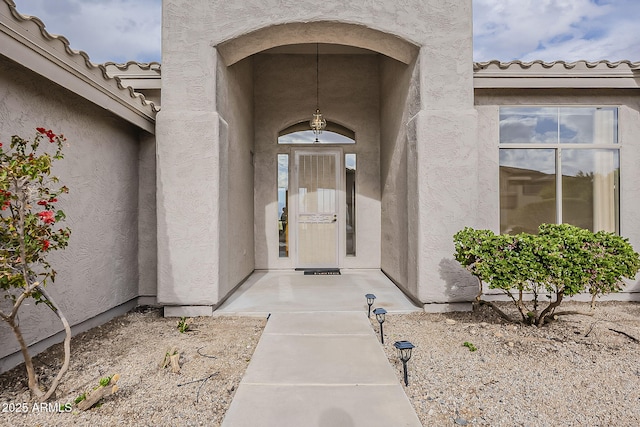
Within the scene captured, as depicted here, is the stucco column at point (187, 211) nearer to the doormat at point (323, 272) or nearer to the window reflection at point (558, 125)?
the doormat at point (323, 272)

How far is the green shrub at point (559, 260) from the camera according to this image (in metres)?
3.45

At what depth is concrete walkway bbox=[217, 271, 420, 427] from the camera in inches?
89.5

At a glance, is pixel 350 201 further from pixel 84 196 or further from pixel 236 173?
pixel 84 196

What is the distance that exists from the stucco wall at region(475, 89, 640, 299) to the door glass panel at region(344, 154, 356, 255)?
298cm

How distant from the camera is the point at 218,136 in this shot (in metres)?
4.50

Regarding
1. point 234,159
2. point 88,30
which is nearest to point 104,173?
point 234,159

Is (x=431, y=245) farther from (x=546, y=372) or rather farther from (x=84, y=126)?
(x=84, y=126)

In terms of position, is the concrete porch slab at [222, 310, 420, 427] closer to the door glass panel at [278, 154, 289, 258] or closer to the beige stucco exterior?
the beige stucco exterior

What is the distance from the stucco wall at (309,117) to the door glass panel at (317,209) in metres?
0.38

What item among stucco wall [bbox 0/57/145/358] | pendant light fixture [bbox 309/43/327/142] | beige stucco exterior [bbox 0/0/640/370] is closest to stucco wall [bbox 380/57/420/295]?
beige stucco exterior [bbox 0/0/640/370]

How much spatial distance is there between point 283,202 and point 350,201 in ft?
5.22

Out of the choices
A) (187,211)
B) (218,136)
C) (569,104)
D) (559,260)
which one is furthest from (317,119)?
(559,260)

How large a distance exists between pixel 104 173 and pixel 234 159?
1891mm

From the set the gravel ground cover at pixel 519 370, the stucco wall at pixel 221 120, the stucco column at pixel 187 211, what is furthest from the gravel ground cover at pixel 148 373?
the gravel ground cover at pixel 519 370
